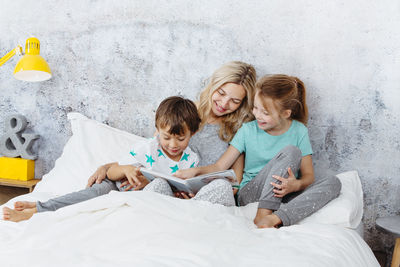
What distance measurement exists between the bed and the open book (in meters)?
0.12

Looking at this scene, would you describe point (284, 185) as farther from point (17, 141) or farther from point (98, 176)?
point (17, 141)

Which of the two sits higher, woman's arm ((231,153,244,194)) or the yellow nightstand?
woman's arm ((231,153,244,194))

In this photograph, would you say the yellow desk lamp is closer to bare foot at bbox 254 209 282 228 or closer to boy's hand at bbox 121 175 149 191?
boy's hand at bbox 121 175 149 191

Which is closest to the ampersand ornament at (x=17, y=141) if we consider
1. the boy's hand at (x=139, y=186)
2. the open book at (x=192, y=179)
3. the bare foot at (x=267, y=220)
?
the boy's hand at (x=139, y=186)

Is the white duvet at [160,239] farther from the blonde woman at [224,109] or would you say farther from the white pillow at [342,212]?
the blonde woman at [224,109]

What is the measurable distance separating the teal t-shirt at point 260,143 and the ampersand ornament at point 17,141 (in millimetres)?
1179

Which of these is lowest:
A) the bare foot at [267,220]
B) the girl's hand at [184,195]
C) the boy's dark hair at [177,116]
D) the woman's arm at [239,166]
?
the bare foot at [267,220]

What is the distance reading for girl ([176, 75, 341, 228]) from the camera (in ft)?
4.57

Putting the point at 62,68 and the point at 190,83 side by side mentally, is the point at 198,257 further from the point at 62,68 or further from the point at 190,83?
the point at 62,68

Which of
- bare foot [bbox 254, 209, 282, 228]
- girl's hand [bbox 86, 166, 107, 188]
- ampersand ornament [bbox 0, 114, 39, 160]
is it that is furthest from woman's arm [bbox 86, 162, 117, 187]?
ampersand ornament [bbox 0, 114, 39, 160]

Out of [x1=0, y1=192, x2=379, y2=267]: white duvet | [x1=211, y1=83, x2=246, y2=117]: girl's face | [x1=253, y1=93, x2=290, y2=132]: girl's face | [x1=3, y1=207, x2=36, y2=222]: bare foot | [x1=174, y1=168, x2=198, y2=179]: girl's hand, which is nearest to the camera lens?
[x1=0, y1=192, x2=379, y2=267]: white duvet

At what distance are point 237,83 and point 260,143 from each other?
0.99ft

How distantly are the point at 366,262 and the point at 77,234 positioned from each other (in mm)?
864

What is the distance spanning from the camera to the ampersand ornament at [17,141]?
7.04 feet
